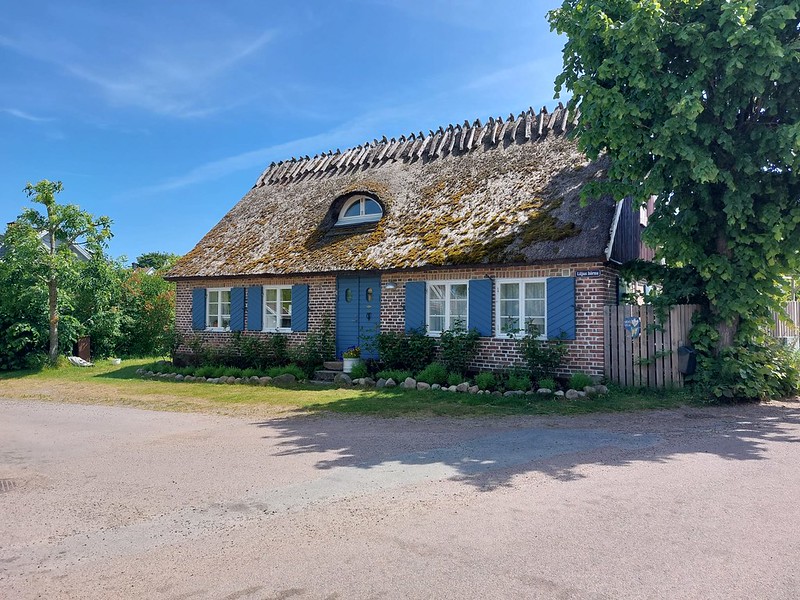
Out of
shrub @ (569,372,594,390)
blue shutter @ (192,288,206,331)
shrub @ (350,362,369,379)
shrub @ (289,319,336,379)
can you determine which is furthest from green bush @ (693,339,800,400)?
blue shutter @ (192,288,206,331)

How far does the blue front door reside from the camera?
1483 centimetres

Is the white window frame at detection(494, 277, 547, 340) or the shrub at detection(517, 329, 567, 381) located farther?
the white window frame at detection(494, 277, 547, 340)

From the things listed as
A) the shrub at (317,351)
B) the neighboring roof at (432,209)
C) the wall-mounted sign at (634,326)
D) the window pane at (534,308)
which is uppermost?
the neighboring roof at (432,209)

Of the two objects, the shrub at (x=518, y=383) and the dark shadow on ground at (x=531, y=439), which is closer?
the dark shadow on ground at (x=531, y=439)

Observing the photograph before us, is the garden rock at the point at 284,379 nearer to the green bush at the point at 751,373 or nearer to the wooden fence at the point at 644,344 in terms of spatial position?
the wooden fence at the point at 644,344

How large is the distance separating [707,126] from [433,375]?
703cm

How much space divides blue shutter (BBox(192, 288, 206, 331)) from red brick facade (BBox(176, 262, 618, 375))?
2.55 meters

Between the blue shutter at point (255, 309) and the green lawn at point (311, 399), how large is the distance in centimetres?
266

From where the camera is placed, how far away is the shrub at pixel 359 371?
550 inches

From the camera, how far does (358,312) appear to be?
49.8 ft

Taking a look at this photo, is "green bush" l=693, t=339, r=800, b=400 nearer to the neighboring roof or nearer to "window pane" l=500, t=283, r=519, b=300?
the neighboring roof

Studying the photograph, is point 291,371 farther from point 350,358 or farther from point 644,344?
point 644,344

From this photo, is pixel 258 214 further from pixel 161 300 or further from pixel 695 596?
pixel 695 596

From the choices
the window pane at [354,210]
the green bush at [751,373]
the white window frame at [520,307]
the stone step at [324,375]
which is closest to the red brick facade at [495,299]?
the white window frame at [520,307]
